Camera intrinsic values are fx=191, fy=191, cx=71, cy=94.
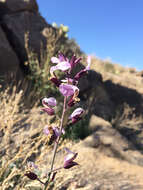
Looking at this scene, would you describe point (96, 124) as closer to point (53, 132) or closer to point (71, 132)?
point (71, 132)

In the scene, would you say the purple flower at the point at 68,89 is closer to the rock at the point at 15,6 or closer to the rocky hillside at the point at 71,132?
the rocky hillside at the point at 71,132

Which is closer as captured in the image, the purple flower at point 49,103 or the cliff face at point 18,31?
the purple flower at point 49,103

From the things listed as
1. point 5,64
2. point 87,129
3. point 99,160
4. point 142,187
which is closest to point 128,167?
point 99,160

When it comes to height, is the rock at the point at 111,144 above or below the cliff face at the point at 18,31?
below

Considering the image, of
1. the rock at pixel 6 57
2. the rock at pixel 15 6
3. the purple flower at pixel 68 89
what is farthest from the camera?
the rock at pixel 15 6

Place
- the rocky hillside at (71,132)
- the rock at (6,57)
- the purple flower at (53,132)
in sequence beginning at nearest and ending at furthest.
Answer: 1. the purple flower at (53,132)
2. the rocky hillside at (71,132)
3. the rock at (6,57)

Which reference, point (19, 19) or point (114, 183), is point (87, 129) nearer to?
point (114, 183)

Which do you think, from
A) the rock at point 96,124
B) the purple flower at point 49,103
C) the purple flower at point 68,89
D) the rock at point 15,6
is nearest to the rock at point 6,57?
the rock at point 15,6

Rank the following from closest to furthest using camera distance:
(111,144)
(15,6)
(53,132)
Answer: (53,132), (111,144), (15,6)

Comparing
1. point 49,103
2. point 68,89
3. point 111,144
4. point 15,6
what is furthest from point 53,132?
point 15,6

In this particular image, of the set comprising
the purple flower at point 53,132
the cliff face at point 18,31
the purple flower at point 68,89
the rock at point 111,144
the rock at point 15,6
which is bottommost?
the rock at point 111,144
